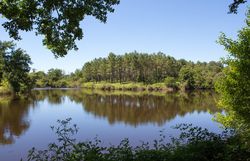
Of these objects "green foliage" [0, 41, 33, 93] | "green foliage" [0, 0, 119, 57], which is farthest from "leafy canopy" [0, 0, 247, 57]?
"green foliage" [0, 41, 33, 93]

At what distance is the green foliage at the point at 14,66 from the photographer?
6197 centimetres

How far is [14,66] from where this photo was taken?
65.6 meters

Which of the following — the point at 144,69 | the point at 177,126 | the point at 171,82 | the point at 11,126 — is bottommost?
the point at 11,126

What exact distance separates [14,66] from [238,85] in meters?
62.6

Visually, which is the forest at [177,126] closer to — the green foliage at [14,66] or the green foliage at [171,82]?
the green foliage at [14,66]

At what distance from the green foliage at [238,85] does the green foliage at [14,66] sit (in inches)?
Answer: 2235

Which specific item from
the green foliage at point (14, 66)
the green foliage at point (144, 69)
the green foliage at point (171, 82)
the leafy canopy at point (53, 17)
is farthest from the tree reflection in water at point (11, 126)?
the green foliage at point (144, 69)

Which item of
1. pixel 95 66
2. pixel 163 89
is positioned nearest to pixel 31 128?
pixel 163 89

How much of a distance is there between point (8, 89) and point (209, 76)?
69.8 meters

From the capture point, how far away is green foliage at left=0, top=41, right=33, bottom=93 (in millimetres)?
61969

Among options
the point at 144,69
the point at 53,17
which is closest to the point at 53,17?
the point at 53,17

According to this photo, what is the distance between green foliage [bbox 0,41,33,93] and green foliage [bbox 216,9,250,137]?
186 ft

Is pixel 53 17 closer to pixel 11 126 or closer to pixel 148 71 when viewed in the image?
pixel 11 126

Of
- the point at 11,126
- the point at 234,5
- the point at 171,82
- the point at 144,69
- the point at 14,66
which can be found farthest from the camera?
the point at 144,69
